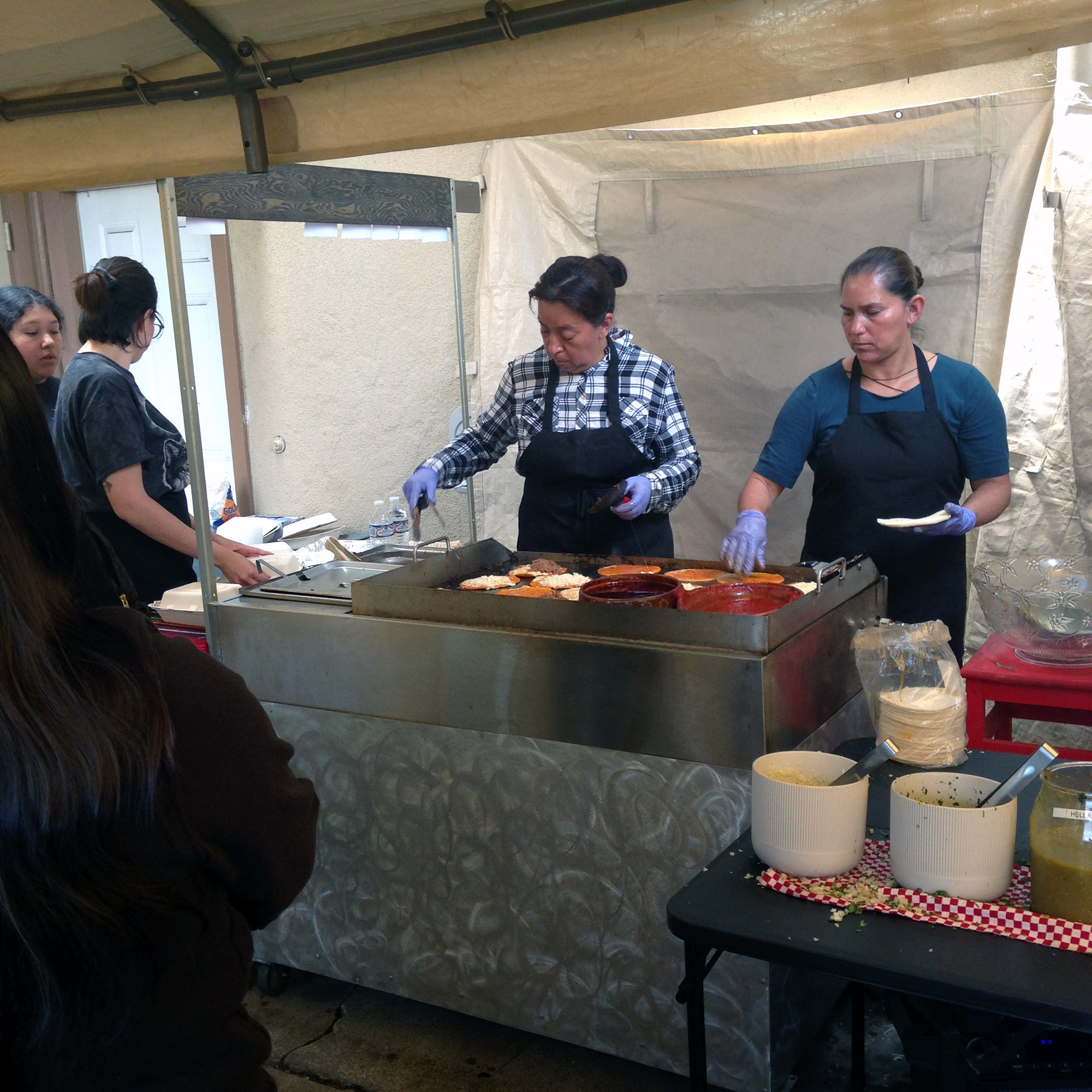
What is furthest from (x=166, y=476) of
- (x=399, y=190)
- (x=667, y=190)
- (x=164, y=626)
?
(x=667, y=190)

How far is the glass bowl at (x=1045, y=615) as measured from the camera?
2.26 meters

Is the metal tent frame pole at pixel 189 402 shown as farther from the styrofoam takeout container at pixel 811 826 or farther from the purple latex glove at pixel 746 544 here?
the styrofoam takeout container at pixel 811 826

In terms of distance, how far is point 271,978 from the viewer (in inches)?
95.0

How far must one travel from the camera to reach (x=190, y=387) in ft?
7.44

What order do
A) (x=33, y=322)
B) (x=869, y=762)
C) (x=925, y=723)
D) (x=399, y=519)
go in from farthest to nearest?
(x=399, y=519) → (x=33, y=322) → (x=925, y=723) → (x=869, y=762)

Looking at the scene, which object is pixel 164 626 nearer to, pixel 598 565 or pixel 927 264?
pixel 598 565

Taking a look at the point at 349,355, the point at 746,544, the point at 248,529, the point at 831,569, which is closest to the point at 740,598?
the point at 831,569

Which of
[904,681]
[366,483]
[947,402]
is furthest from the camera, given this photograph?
[366,483]

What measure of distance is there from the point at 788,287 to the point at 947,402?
39.1 inches

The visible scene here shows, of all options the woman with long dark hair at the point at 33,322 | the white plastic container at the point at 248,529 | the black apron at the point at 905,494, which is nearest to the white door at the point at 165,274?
the white plastic container at the point at 248,529

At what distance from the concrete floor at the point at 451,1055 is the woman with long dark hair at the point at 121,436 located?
1.05 m

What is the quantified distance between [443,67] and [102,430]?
4.62ft

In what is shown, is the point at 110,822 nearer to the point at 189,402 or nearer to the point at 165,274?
the point at 189,402

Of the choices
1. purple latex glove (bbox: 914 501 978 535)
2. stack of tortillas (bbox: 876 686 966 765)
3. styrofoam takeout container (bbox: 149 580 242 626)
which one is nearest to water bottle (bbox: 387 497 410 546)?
styrofoam takeout container (bbox: 149 580 242 626)
